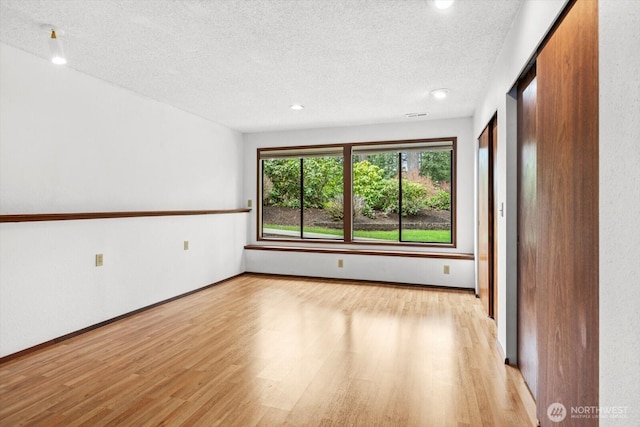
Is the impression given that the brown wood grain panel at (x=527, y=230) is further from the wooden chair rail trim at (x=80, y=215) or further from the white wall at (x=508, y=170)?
the wooden chair rail trim at (x=80, y=215)

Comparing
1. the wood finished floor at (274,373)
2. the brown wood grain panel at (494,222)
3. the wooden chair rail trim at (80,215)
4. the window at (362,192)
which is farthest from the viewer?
the window at (362,192)

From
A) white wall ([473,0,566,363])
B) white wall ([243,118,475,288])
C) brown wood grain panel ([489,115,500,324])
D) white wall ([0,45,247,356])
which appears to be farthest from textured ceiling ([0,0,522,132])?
white wall ([243,118,475,288])

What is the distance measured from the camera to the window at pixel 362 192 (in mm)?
5484

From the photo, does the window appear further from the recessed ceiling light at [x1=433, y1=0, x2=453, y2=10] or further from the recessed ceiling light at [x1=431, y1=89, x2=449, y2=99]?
the recessed ceiling light at [x1=433, y1=0, x2=453, y2=10]

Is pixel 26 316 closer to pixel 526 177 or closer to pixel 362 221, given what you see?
pixel 526 177

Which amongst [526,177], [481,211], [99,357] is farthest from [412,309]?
[99,357]

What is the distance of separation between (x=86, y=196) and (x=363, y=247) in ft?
12.2

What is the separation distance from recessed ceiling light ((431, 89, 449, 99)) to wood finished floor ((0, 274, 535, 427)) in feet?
8.00

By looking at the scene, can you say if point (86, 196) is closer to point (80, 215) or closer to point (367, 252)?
point (80, 215)
